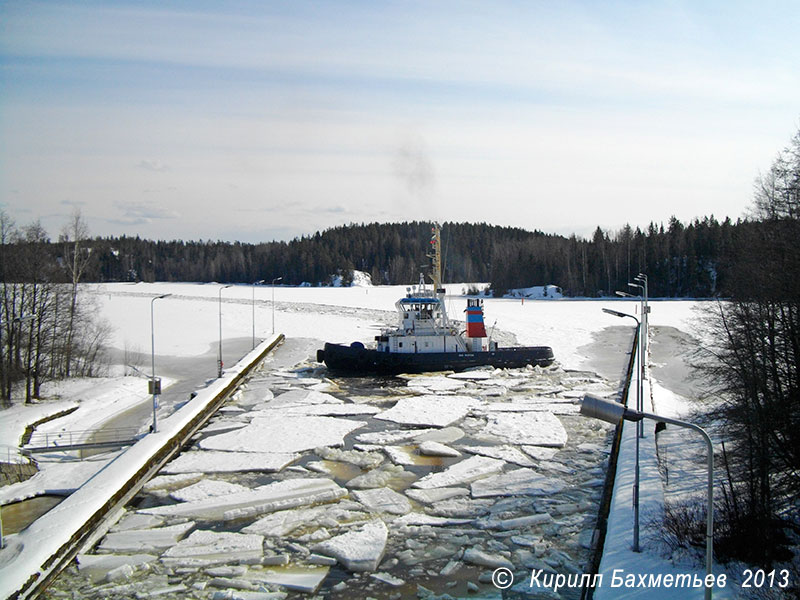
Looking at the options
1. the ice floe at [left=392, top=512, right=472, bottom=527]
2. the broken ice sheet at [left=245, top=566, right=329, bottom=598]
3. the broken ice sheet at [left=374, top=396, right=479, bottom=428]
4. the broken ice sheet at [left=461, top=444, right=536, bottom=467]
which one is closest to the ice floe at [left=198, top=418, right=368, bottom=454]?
the broken ice sheet at [left=374, top=396, right=479, bottom=428]

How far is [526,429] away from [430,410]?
4214 millimetres

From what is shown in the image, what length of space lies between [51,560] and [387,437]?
10.2 m

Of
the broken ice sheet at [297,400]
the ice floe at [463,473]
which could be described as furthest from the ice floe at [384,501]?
the broken ice sheet at [297,400]

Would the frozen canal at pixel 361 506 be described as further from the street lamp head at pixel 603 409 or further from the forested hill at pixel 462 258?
the forested hill at pixel 462 258

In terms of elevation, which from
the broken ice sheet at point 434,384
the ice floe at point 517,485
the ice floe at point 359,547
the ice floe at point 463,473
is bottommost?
the ice floe at point 359,547

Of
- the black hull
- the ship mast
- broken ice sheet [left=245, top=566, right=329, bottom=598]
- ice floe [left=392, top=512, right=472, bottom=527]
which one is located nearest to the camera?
broken ice sheet [left=245, top=566, right=329, bottom=598]

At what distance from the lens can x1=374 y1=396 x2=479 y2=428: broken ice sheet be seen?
21.2 m

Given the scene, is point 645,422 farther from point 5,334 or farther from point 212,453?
point 5,334

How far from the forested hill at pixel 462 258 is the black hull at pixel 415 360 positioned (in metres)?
19.2

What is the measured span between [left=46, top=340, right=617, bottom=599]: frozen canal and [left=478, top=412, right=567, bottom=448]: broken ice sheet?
0.08 meters

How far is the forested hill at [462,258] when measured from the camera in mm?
85062

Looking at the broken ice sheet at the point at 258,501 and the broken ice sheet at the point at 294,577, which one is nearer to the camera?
the broken ice sheet at the point at 294,577

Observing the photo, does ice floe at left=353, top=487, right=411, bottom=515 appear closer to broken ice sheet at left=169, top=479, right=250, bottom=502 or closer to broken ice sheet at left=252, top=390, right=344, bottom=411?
broken ice sheet at left=169, top=479, right=250, bottom=502

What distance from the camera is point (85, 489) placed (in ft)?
46.8
